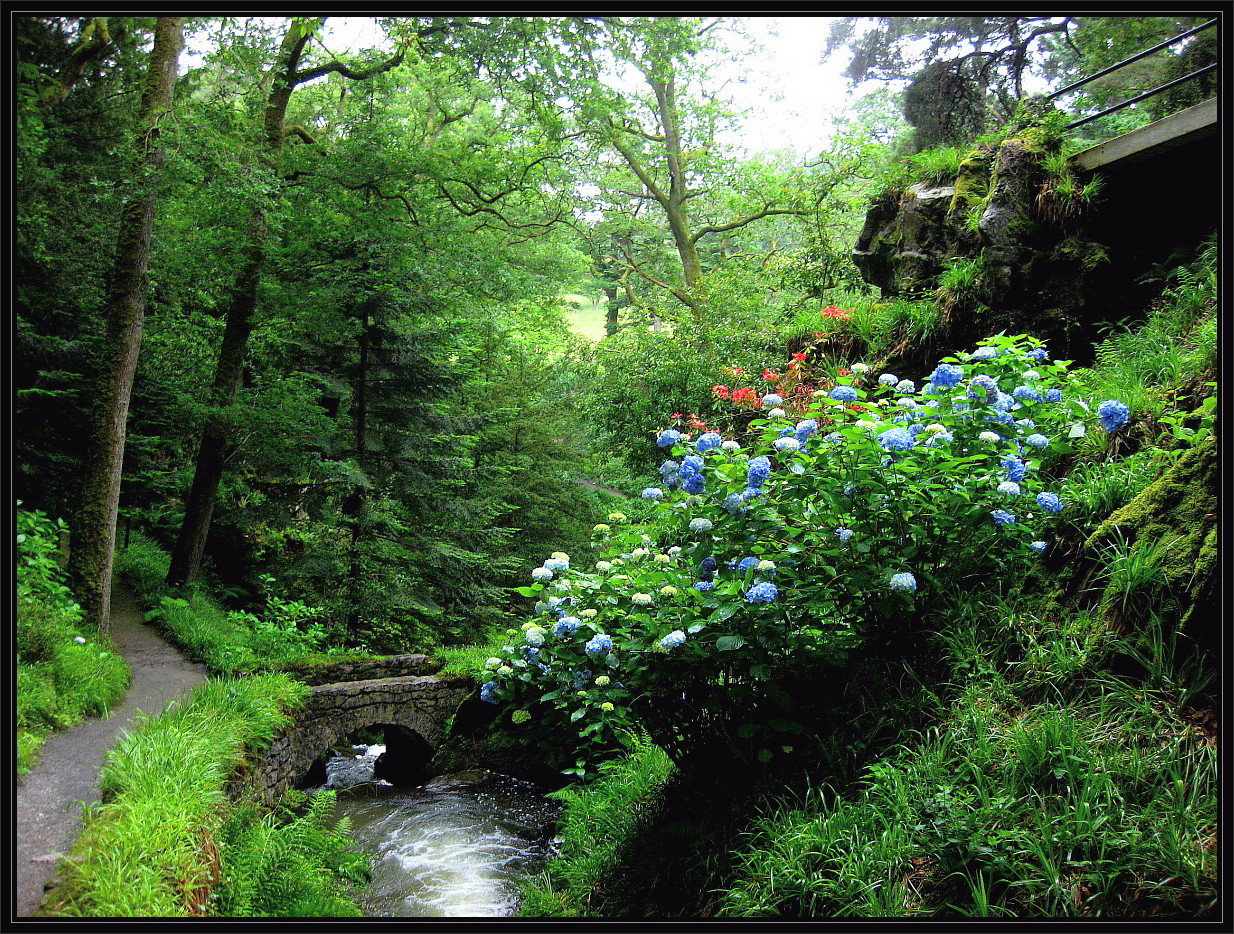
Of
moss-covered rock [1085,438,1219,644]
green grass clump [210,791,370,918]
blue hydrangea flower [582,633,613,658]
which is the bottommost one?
green grass clump [210,791,370,918]

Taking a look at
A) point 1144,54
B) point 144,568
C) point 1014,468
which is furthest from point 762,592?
point 144,568

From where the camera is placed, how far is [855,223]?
18.1 m

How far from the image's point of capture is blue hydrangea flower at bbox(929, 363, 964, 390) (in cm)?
409

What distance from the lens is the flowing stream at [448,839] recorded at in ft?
17.9

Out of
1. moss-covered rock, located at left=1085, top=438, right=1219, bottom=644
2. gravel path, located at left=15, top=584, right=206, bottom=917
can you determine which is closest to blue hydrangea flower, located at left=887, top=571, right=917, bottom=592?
moss-covered rock, located at left=1085, top=438, right=1219, bottom=644

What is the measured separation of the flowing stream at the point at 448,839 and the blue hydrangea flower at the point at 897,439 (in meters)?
3.98

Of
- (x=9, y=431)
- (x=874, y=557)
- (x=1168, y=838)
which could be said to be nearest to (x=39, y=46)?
(x=9, y=431)

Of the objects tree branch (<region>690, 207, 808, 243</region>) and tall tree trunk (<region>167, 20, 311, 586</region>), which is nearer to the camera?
tall tree trunk (<region>167, 20, 311, 586</region>)

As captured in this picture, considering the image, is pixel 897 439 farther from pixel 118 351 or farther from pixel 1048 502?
pixel 118 351

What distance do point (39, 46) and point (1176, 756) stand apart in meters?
6.19

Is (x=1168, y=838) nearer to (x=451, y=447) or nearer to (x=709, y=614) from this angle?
(x=709, y=614)

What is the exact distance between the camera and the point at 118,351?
734cm

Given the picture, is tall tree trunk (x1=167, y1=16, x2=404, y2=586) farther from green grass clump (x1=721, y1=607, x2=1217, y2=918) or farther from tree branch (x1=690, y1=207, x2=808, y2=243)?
green grass clump (x1=721, y1=607, x2=1217, y2=918)

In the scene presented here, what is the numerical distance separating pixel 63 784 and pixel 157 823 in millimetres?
618
